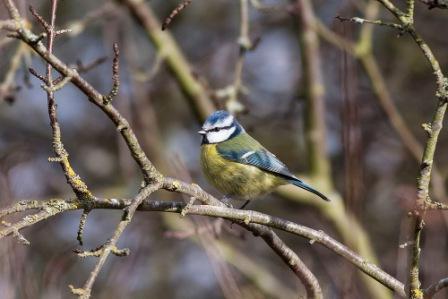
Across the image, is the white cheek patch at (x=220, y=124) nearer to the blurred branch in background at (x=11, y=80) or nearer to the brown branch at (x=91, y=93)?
the blurred branch in background at (x=11, y=80)

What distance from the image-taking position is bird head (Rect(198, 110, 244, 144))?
3.99 meters

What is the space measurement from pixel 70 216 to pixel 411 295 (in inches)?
175

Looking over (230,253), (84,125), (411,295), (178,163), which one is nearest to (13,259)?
(178,163)

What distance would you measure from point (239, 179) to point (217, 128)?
0.45m

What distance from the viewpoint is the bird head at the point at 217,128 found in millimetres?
3986

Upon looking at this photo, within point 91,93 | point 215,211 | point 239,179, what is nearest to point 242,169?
point 239,179

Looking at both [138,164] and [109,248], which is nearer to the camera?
[109,248]

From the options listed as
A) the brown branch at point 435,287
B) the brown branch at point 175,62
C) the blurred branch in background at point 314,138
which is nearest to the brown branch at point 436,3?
the brown branch at point 435,287

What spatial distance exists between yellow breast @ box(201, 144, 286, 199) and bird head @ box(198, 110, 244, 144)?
0.24 m

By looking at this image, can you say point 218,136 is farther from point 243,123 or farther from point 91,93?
point 91,93

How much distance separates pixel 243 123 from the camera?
6.21 m

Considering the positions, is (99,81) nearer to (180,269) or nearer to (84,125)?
(84,125)

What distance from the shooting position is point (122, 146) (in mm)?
5363

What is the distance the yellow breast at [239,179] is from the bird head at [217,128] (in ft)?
0.79
